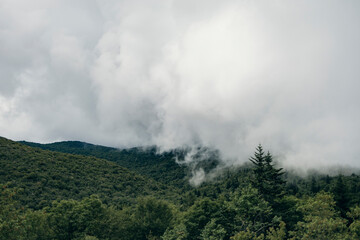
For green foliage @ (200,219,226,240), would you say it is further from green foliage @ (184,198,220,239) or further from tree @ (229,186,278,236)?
green foliage @ (184,198,220,239)

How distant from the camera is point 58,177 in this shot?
94.9 meters

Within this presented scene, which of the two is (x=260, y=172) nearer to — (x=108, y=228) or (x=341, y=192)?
(x=341, y=192)

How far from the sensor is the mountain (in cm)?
7906

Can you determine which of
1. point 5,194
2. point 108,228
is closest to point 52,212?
point 108,228

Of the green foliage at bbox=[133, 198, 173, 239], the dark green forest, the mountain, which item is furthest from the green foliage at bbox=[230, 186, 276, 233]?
the mountain

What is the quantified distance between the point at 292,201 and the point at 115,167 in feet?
358

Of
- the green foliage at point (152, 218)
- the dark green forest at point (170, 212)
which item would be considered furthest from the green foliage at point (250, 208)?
the green foliage at point (152, 218)

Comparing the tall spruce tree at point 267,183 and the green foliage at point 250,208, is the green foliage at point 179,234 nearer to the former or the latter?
the green foliage at point 250,208

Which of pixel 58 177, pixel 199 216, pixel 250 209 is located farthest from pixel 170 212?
pixel 58 177

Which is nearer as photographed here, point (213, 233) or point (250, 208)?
point (213, 233)

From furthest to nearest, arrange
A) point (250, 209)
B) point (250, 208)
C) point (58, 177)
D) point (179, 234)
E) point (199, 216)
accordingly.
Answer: point (58, 177) < point (199, 216) < point (179, 234) < point (250, 209) < point (250, 208)

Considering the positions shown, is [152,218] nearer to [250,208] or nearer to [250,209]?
[250,209]

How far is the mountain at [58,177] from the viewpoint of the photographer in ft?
259

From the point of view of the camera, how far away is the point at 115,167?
141375 millimetres
